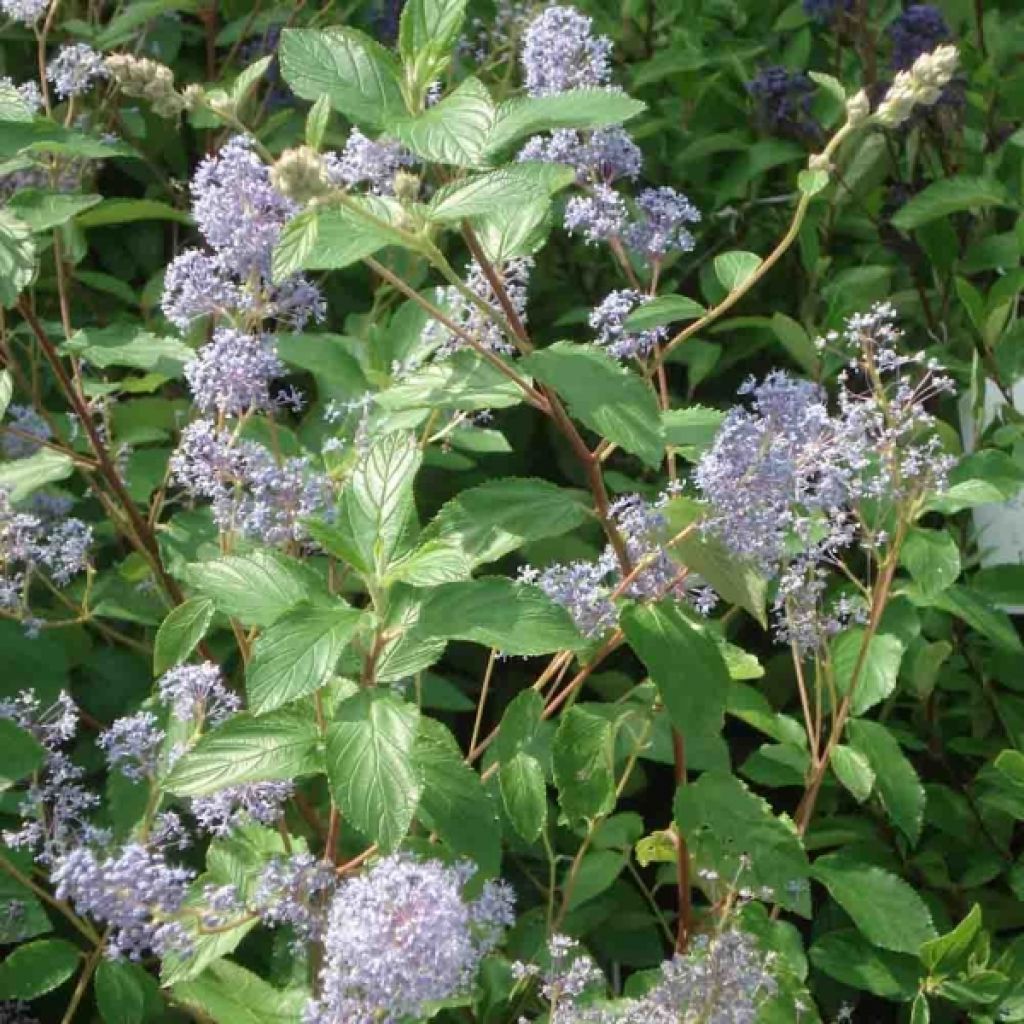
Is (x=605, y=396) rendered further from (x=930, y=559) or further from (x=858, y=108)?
(x=930, y=559)

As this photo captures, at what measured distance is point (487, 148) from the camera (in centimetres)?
112

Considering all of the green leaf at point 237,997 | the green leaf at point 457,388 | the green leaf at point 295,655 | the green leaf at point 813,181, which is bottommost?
the green leaf at point 237,997

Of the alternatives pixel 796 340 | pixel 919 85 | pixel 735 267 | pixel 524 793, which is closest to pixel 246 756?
pixel 524 793

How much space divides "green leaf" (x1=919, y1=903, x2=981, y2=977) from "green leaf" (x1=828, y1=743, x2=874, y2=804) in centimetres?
14

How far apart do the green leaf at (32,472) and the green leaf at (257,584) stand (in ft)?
1.32

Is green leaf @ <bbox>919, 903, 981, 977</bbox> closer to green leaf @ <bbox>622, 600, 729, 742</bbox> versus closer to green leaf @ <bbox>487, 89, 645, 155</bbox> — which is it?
green leaf @ <bbox>622, 600, 729, 742</bbox>

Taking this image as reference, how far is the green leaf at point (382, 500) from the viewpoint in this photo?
1191 mm

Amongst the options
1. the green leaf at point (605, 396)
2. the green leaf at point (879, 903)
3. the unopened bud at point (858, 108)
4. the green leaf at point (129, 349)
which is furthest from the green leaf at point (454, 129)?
the green leaf at point (879, 903)

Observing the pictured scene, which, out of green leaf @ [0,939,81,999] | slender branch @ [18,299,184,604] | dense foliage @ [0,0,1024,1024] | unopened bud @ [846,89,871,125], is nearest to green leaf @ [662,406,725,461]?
dense foliage @ [0,0,1024,1024]

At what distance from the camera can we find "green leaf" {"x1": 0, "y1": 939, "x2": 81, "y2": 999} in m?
1.50

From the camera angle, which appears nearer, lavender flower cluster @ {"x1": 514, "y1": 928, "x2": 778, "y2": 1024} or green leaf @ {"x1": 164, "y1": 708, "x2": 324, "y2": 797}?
green leaf @ {"x1": 164, "y1": 708, "x2": 324, "y2": 797}

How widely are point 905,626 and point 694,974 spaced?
1.74ft

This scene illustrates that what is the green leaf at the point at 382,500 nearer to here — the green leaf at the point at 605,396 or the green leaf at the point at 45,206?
the green leaf at the point at 605,396

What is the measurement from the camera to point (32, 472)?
1630mm
